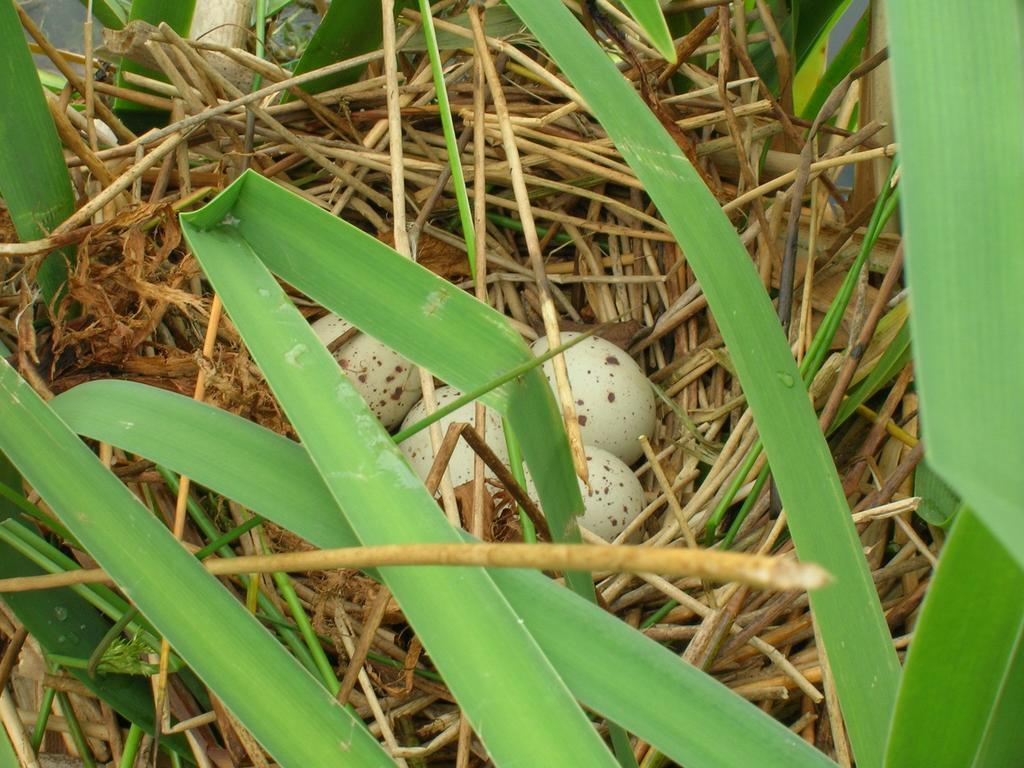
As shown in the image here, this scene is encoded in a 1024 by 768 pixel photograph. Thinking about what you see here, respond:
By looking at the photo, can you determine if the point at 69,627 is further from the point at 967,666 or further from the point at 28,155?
the point at 967,666

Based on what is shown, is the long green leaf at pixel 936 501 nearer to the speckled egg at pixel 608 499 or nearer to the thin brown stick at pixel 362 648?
the speckled egg at pixel 608 499

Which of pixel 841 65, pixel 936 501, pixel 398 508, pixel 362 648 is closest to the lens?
pixel 398 508

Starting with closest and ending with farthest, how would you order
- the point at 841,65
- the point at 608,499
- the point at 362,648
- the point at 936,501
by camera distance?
the point at 362,648, the point at 936,501, the point at 608,499, the point at 841,65

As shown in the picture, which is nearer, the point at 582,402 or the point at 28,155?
the point at 28,155

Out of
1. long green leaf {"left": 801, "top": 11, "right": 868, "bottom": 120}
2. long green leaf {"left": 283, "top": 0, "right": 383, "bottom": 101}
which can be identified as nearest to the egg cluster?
long green leaf {"left": 283, "top": 0, "right": 383, "bottom": 101}

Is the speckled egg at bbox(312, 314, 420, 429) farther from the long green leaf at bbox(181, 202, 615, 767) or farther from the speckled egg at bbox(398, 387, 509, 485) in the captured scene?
the long green leaf at bbox(181, 202, 615, 767)

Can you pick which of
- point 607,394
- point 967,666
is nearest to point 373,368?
point 607,394
